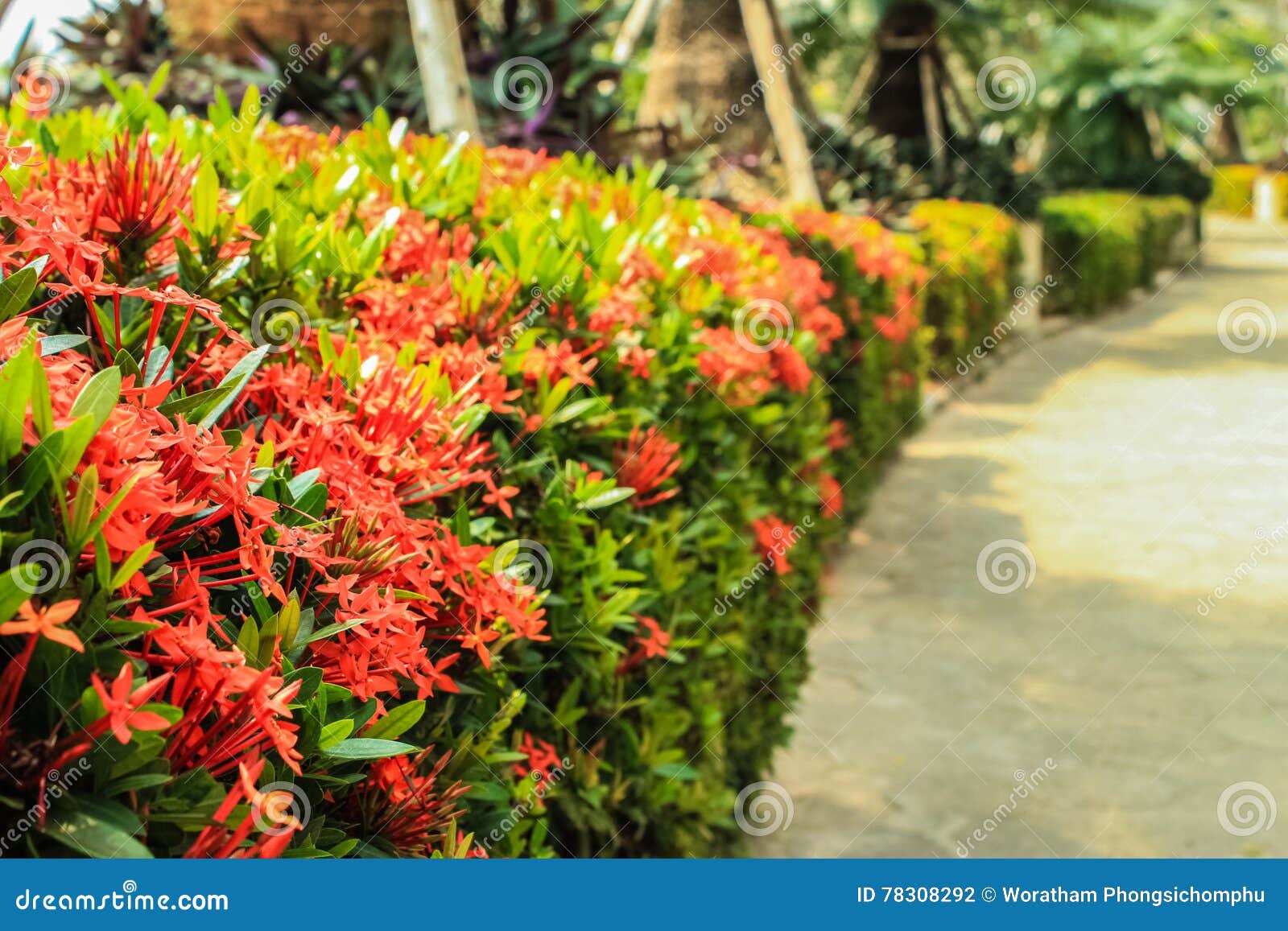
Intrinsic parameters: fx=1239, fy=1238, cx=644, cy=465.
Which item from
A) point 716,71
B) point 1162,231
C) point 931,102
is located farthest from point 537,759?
point 1162,231

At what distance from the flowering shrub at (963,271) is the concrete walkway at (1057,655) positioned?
7.45ft

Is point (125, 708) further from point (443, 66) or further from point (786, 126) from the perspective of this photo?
point (786, 126)

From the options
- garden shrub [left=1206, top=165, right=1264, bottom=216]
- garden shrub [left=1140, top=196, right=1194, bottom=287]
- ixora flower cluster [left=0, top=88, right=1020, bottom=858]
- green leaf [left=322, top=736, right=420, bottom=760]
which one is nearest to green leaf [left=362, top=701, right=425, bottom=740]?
ixora flower cluster [left=0, top=88, right=1020, bottom=858]

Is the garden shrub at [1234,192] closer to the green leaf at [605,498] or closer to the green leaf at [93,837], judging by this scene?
the green leaf at [605,498]

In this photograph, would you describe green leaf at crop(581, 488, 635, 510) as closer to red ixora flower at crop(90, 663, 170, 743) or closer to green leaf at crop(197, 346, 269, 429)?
green leaf at crop(197, 346, 269, 429)

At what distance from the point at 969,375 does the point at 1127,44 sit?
24651mm

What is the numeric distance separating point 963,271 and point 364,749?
14198 millimetres

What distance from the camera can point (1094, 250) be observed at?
71.0 ft

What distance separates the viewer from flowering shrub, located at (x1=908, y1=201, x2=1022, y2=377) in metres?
13.8

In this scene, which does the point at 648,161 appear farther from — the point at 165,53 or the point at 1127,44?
the point at 1127,44

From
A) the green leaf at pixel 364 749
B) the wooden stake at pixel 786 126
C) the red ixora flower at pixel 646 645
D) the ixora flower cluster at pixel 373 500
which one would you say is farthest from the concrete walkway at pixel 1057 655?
the green leaf at pixel 364 749

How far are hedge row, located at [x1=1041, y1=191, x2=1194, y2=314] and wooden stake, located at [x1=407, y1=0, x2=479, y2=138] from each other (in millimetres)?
15981
